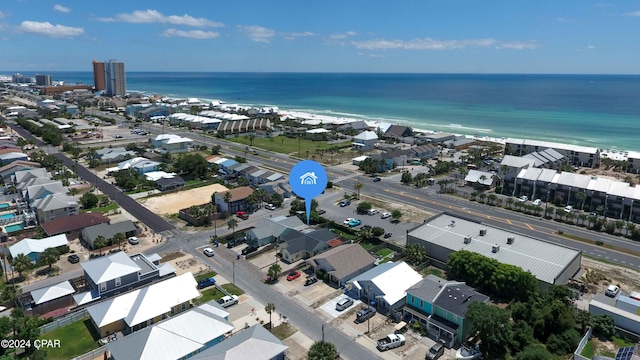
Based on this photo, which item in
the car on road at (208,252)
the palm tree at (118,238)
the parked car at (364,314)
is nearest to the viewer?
the parked car at (364,314)

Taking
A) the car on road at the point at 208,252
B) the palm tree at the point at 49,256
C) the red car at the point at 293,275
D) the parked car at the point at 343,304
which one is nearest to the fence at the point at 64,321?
the palm tree at the point at 49,256

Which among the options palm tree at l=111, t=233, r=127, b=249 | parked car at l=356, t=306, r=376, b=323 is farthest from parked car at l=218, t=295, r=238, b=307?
palm tree at l=111, t=233, r=127, b=249

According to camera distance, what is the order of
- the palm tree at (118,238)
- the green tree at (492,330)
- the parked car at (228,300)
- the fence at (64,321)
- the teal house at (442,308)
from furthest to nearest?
the palm tree at (118,238), the parked car at (228,300), the fence at (64,321), the teal house at (442,308), the green tree at (492,330)

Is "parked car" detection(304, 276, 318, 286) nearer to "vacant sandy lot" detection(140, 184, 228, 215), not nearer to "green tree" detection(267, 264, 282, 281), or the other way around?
"green tree" detection(267, 264, 282, 281)

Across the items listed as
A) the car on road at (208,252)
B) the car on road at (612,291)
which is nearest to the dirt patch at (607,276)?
the car on road at (612,291)

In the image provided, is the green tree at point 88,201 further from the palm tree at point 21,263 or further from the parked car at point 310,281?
the parked car at point 310,281

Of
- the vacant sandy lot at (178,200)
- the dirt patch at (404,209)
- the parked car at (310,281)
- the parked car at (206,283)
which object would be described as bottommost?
the parked car at (206,283)

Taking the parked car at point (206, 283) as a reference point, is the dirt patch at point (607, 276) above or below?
above

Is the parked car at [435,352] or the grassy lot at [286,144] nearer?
the parked car at [435,352]
